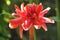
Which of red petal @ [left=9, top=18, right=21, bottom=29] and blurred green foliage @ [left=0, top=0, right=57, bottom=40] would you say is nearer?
red petal @ [left=9, top=18, right=21, bottom=29]

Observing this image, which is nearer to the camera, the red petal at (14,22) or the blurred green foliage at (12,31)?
the red petal at (14,22)

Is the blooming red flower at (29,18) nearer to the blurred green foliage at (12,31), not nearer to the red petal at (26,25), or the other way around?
the red petal at (26,25)

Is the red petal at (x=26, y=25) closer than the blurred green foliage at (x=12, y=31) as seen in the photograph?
Yes

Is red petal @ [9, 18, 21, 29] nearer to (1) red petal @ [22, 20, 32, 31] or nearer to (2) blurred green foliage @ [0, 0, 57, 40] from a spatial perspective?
(1) red petal @ [22, 20, 32, 31]

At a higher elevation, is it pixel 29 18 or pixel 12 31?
pixel 29 18

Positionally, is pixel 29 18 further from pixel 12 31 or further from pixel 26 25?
pixel 12 31

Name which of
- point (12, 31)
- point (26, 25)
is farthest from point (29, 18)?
point (12, 31)

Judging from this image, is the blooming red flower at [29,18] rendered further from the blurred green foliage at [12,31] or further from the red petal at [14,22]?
the blurred green foliage at [12,31]

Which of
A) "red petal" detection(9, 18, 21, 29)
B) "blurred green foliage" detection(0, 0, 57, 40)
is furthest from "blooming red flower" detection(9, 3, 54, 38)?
"blurred green foliage" detection(0, 0, 57, 40)

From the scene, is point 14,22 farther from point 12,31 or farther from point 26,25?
point 12,31

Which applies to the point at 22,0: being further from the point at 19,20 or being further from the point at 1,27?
the point at 1,27

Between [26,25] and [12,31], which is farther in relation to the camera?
[12,31]

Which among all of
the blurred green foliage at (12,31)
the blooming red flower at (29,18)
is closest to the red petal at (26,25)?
the blooming red flower at (29,18)
